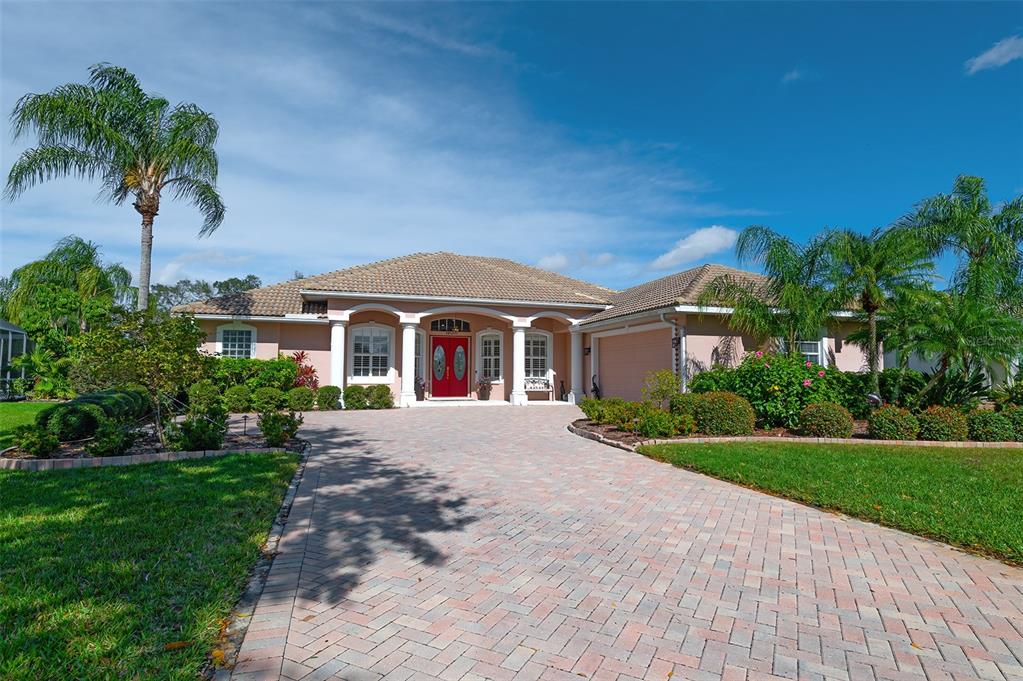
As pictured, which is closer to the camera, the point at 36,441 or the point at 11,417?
the point at 36,441

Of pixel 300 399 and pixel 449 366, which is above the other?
pixel 449 366

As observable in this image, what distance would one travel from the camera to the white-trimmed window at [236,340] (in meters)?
18.2

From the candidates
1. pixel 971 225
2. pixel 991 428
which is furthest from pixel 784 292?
pixel 971 225

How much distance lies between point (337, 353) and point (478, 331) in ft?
18.0

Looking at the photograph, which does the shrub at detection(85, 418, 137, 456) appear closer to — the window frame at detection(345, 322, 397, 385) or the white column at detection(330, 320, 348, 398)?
the white column at detection(330, 320, 348, 398)

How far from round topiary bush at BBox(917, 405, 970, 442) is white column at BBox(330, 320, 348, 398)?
15373 millimetres

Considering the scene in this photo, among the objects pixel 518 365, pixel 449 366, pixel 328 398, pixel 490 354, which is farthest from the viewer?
pixel 490 354

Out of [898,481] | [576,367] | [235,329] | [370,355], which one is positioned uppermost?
[235,329]

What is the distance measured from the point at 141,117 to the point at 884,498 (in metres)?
17.8

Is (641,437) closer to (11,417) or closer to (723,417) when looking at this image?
(723,417)

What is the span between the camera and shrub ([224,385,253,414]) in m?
15.8

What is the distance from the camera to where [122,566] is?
3945mm

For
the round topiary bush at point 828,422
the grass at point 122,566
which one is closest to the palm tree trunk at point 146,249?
the grass at point 122,566

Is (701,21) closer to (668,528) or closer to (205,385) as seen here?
(668,528)
